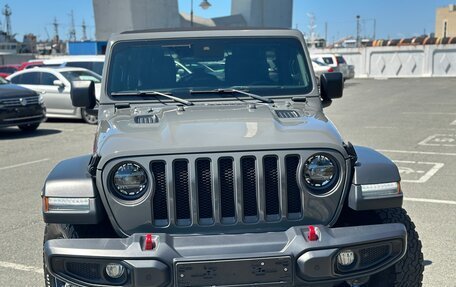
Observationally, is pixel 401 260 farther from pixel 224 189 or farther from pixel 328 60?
pixel 328 60

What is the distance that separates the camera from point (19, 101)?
462 inches

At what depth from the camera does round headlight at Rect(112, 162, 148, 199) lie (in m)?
2.75

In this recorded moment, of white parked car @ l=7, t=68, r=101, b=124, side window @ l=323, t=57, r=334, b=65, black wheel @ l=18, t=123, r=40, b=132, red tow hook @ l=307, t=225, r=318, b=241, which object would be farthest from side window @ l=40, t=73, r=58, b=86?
side window @ l=323, t=57, r=334, b=65

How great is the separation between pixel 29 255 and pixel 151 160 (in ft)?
8.08

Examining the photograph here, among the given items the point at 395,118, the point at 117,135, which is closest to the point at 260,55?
the point at 117,135

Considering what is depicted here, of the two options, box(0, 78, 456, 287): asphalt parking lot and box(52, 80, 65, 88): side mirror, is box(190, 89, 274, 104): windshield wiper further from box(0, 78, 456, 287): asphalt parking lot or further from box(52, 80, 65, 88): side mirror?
box(52, 80, 65, 88): side mirror

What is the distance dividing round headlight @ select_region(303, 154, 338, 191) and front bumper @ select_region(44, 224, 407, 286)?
10.3 inches

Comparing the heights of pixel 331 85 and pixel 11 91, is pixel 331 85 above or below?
above

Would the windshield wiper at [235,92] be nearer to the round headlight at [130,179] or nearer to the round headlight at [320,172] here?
the round headlight at [320,172]

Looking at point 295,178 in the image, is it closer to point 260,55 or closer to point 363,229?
point 363,229

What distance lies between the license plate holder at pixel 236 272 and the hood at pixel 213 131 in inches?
23.4

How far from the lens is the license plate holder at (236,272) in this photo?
2547 mm

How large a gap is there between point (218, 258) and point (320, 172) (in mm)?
754

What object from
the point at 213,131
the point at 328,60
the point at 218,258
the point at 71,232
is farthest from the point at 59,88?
the point at 328,60
